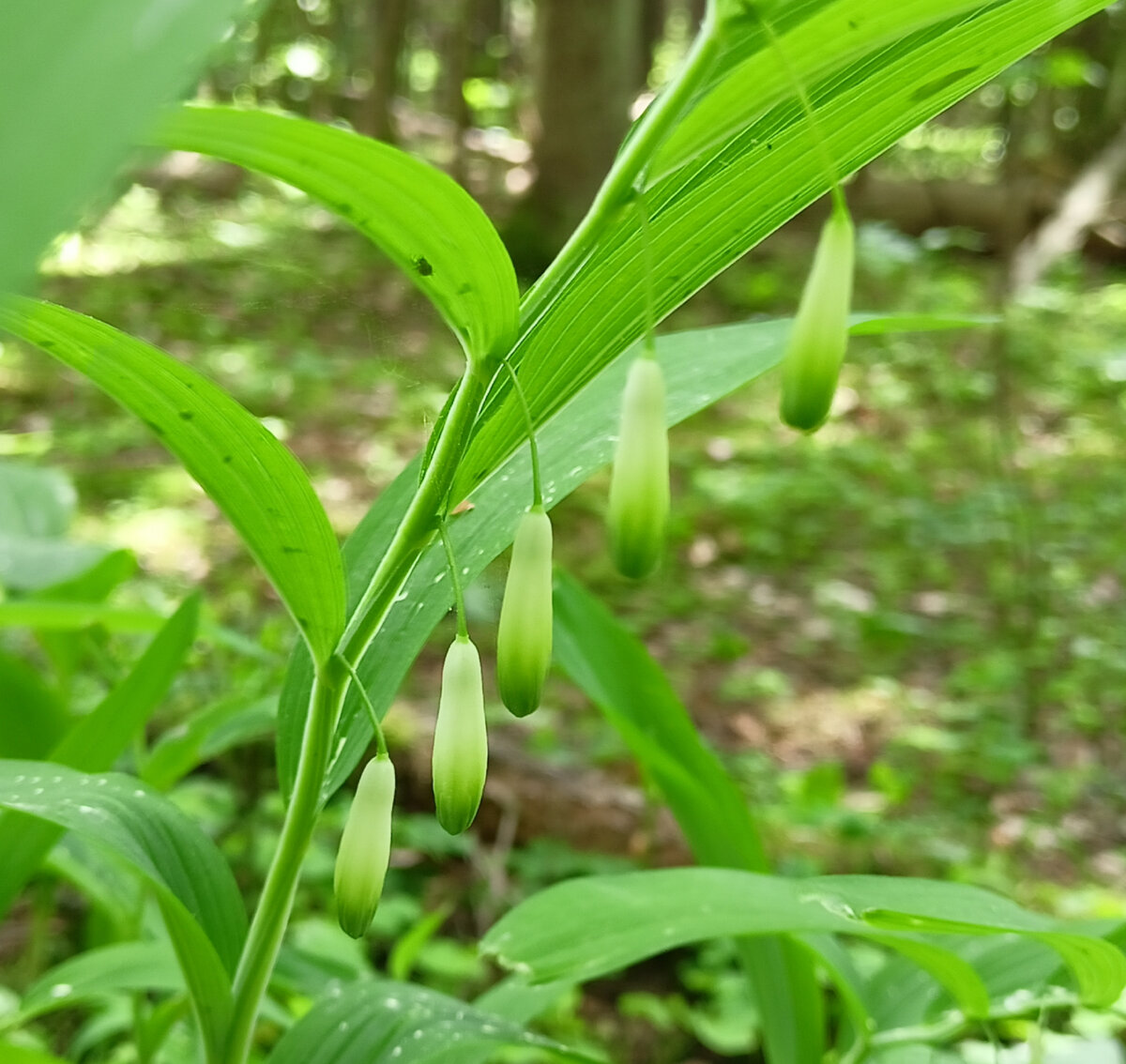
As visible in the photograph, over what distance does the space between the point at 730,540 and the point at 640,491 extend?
2.73 meters

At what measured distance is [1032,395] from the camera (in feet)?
13.6

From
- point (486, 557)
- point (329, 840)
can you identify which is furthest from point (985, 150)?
point (486, 557)

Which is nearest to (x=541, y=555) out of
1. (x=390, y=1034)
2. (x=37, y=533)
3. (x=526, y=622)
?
(x=526, y=622)

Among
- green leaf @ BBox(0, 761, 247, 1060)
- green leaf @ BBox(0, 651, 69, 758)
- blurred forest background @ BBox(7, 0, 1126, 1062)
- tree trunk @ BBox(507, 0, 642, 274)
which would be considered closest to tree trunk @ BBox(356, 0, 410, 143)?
blurred forest background @ BBox(7, 0, 1126, 1062)

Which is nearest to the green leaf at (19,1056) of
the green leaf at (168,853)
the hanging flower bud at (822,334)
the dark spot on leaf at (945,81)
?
the green leaf at (168,853)

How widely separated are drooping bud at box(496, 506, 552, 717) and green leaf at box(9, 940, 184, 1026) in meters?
0.44

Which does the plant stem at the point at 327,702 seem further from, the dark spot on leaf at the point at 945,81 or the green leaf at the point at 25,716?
the green leaf at the point at 25,716

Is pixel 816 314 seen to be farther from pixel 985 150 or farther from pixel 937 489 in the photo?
pixel 985 150

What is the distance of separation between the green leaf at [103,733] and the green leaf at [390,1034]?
22 cm

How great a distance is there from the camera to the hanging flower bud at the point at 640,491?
37cm

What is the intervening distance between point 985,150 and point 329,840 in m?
8.64

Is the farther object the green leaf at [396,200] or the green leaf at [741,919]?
the green leaf at [741,919]

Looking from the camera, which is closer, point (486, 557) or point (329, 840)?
point (486, 557)

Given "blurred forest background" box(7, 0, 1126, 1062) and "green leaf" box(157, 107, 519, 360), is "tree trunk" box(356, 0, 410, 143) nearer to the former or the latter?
"blurred forest background" box(7, 0, 1126, 1062)
